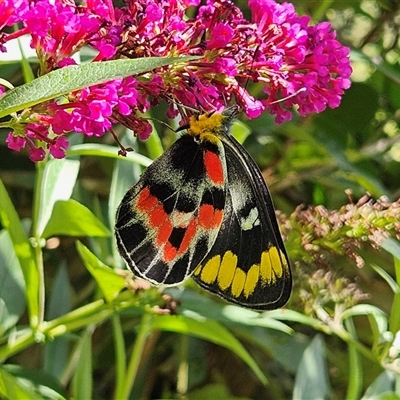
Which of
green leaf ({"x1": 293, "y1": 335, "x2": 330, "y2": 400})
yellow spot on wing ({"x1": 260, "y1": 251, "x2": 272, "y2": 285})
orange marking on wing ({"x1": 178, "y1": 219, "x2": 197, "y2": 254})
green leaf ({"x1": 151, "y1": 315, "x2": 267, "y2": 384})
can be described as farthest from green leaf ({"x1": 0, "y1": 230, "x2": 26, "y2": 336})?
green leaf ({"x1": 293, "y1": 335, "x2": 330, "y2": 400})

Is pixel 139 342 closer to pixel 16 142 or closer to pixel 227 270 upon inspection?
pixel 227 270

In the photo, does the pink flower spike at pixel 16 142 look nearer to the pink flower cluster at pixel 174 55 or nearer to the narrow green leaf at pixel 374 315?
the pink flower cluster at pixel 174 55

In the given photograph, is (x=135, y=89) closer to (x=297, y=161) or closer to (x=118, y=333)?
(x=118, y=333)

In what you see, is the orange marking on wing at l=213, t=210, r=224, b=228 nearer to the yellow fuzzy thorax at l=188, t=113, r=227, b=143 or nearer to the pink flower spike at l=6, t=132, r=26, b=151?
the yellow fuzzy thorax at l=188, t=113, r=227, b=143

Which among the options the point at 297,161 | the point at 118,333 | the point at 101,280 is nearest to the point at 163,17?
the point at 101,280

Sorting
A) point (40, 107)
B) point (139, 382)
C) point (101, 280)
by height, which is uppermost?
point (40, 107)

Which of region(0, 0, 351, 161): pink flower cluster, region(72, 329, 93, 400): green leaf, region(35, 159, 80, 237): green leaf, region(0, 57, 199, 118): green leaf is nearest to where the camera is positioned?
region(0, 57, 199, 118): green leaf
